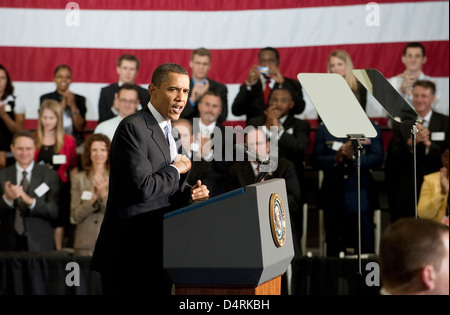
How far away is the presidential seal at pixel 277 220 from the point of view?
9.95 ft

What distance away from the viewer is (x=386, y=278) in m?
1.92

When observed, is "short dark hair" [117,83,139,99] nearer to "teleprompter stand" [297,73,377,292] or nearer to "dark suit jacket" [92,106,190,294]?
"teleprompter stand" [297,73,377,292]

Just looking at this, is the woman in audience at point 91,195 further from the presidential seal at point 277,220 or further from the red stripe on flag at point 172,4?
the presidential seal at point 277,220

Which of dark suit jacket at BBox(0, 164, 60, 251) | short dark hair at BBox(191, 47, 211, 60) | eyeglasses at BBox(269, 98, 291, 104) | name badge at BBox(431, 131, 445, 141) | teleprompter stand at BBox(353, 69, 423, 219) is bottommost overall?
dark suit jacket at BBox(0, 164, 60, 251)

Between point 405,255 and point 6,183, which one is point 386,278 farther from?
point 6,183

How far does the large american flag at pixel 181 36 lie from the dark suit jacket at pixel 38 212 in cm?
84

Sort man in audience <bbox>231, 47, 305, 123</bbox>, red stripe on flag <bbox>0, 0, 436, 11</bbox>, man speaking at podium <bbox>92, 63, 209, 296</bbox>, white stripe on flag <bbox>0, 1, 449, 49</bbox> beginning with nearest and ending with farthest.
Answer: man speaking at podium <bbox>92, 63, 209, 296</bbox>, man in audience <bbox>231, 47, 305, 123</bbox>, white stripe on flag <bbox>0, 1, 449, 49</bbox>, red stripe on flag <bbox>0, 0, 436, 11</bbox>

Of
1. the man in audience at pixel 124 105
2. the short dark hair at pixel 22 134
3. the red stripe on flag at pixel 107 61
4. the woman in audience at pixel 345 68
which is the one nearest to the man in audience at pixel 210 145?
the man in audience at pixel 124 105

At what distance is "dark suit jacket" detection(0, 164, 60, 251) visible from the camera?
6.29 metres

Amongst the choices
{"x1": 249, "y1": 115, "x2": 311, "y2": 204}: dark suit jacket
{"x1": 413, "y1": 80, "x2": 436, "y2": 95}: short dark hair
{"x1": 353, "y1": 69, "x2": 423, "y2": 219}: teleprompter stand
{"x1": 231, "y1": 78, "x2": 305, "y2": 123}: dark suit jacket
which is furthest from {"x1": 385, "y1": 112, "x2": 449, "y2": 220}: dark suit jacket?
{"x1": 353, "y1": 69, "x2": 423, "y2": 219}: teleprompter stand

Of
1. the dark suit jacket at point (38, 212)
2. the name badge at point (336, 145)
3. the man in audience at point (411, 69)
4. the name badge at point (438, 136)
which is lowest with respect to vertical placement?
the dark suit jacket at point (38, 212)

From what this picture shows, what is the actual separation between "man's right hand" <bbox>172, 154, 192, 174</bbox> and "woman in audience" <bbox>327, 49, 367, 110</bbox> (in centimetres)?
329

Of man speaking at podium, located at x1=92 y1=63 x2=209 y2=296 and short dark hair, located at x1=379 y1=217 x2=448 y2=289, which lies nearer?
short dark hair, located at x1=379 y1=217 x2=448 y2=289

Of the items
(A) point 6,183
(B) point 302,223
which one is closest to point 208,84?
(B) point 302,223
